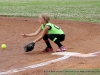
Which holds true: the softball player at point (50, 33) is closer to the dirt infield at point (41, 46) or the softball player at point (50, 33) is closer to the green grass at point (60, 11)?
the dirt infield at point (41, 46)

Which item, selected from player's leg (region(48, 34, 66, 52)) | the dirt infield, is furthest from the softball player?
the dirt infield

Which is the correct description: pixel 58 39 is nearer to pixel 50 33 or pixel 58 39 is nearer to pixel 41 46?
pixel 50 33

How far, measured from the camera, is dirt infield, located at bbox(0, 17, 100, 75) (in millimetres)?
7348

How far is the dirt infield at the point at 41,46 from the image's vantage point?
735 centimetres

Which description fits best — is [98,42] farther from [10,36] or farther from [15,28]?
[15,28]

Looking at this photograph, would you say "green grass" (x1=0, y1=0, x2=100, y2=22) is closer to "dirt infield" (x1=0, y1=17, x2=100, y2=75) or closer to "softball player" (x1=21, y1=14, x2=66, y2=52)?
"dirt infield" (x1=0, y1=17, x2=100, y2=75)

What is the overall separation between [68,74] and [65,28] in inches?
265

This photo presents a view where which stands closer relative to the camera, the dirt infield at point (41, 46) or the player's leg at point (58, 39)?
the dirt infield at point (41, 46)

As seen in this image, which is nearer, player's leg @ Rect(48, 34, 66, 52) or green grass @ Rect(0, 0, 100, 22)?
player's leg @ Rect(48, 34, 66, 52)

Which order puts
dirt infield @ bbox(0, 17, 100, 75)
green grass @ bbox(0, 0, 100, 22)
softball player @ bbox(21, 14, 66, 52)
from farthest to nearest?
green grass @ bbox(0, 0, 100, 22), softball player @ bbox(21, 14, 66, 52), dirt infield @ bbox(0, 17, 100, 75)

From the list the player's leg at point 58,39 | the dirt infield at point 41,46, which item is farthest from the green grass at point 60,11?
the player's leg at point 58,39

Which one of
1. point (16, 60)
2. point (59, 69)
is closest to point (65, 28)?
point (16, 60)

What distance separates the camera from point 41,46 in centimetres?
1004

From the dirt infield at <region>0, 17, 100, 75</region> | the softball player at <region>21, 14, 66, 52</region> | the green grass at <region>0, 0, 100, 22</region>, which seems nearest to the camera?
the dirt infield at <region>0, 17, 100, 75</region>
